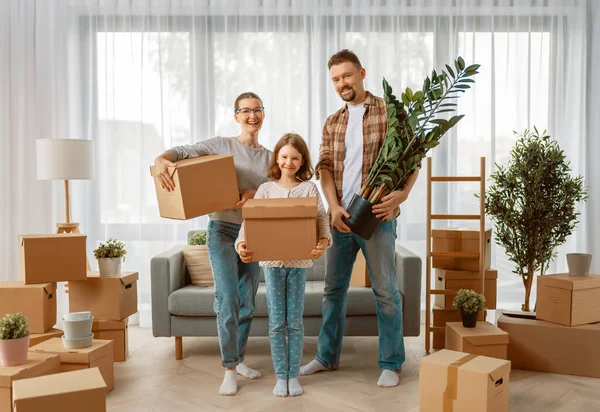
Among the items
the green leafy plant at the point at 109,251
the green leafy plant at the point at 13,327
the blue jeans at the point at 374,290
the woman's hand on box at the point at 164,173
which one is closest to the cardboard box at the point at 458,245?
the blue jeans at the point at 374,290

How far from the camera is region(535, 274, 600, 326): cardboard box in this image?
302 centimetres

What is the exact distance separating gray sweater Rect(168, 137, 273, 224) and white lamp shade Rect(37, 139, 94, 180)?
1270mm

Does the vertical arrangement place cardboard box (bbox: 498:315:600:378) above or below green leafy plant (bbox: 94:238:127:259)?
below

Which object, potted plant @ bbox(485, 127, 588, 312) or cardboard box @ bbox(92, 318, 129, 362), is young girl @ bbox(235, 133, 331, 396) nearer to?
cardboard box @ bbox(92, 318, 129, 362)

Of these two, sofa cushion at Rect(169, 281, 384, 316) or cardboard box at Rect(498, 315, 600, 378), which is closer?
cardboard box at Rect(498, 315, 600, 378)

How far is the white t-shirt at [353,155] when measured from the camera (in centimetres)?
283

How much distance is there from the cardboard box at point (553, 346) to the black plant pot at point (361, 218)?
1064mm

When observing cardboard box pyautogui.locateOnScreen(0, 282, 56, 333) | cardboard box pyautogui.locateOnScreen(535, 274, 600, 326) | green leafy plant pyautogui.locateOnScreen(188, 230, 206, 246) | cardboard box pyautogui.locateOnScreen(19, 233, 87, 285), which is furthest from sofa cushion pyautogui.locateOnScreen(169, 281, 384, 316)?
cardboard box pyautogui.locateOnScreen(535, 274, 600, 326)

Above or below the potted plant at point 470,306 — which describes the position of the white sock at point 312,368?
below

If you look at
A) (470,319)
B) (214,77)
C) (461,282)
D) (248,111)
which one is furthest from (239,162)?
(214,77)

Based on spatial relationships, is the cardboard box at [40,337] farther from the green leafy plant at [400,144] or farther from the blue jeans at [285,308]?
the green leafy plant at [400,144]

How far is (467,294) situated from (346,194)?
0.92m

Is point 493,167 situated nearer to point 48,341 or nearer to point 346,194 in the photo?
point 346,194

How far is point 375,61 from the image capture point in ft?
14.1
